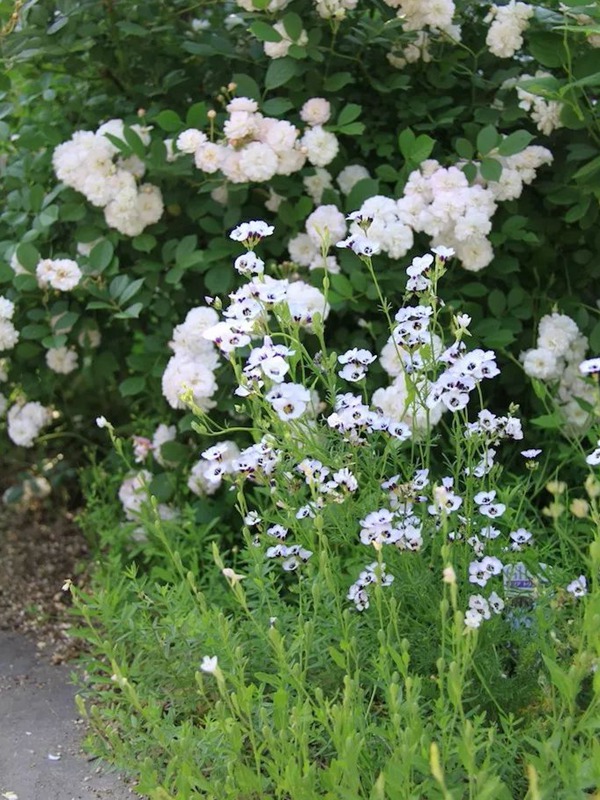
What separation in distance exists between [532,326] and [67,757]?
1.62 metres

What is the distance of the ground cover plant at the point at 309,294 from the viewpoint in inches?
79.6

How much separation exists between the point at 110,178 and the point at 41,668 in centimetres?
125

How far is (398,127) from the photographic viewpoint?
2.91 meters

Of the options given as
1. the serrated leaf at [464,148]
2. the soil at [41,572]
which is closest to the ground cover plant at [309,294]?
the serrated leaf at [464,148]

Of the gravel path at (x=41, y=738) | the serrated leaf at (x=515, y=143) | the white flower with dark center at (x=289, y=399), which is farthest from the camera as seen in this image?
the serrated leaf at (x=515, y=143)

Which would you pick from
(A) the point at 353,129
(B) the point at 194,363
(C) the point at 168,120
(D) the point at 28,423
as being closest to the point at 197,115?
(C) the point at 168,120

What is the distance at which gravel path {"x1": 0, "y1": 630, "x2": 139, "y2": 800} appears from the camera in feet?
6.89

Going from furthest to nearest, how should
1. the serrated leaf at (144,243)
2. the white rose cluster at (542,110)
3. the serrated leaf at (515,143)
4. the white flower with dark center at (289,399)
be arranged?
the serrated leaf at (144,243), the white rose cluster at (542,110), the serrated leaf at (515,143), the white flower with dark center at (289,399)

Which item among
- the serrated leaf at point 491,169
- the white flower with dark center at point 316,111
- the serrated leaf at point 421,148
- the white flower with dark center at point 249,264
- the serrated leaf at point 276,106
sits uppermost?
the white flower with dark center at point 249,264

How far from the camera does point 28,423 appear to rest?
10.4 feet

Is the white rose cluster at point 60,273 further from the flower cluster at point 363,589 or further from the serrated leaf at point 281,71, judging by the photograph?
the flower cluster at point 363,589

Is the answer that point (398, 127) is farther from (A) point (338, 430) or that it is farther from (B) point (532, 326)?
(A) point (338, 430)

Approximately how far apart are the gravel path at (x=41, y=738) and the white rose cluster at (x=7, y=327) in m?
0.78

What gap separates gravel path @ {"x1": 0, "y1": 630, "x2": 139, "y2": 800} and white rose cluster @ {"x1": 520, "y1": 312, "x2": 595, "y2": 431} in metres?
1.36
